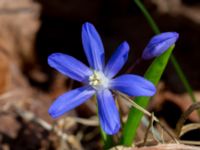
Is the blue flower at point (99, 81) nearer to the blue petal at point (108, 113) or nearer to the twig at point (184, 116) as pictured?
the blue petal at point (108, 113)

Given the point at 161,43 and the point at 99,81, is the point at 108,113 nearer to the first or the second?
the point at 99,81

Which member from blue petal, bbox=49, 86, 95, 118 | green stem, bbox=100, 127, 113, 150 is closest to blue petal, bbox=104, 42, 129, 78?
blue petal, bbox=49, 86, 95, 118

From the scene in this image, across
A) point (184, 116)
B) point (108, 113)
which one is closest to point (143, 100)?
point (184, 116)

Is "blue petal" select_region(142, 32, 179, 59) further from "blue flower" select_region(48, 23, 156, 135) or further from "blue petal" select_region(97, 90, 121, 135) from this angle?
"blue petal" select_region(97, 90, 121, 135)

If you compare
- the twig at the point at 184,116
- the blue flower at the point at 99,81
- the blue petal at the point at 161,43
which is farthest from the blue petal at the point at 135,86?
the twig at the point at 184,116

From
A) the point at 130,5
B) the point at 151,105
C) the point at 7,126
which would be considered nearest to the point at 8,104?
the point at 7,126

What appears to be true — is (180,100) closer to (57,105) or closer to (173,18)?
(173,18)
